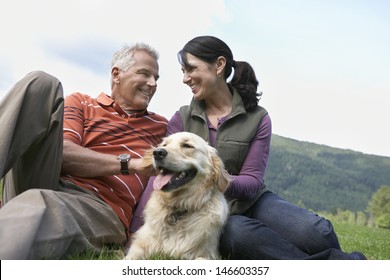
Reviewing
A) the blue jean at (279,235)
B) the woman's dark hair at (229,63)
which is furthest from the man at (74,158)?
the blue jean at (279,235)

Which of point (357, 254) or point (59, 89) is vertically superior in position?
point (59, 89)

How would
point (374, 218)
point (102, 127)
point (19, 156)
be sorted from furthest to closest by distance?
point (374, 218), point (102, 127), point (19, 156)

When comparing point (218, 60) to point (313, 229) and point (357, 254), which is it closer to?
point (313, 229)

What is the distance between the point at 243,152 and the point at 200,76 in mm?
796

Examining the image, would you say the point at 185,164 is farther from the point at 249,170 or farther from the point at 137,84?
the point at 137,84

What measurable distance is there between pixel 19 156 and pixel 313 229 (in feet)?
7.56

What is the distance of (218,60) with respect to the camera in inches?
170

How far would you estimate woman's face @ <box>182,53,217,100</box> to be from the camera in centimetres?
421

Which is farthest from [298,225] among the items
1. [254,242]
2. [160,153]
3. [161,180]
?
[160,153]

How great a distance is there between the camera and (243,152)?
4.04m

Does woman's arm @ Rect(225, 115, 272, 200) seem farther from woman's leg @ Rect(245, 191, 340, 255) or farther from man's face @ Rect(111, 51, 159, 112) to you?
man's face @ Rect(111, 51, 159, 112)

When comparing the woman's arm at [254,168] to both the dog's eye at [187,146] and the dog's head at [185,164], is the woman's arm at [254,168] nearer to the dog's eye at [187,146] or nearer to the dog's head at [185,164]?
the dog's head at [185,164]

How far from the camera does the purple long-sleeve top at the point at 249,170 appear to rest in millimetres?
3803

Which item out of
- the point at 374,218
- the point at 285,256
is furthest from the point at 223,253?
the point at 374,218
